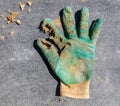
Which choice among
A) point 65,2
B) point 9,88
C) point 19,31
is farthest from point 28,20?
point 9,88

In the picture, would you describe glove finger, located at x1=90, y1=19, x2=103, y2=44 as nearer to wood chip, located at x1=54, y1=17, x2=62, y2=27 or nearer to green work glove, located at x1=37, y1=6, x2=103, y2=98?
green work glove, located at x1=37, y1=6, x2=103, y2=98

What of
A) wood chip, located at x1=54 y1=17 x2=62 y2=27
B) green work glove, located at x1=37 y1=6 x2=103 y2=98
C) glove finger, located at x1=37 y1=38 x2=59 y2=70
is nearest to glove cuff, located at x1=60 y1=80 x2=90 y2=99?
green work glove, located at x1=37 y1=6 x2=103 y2=98

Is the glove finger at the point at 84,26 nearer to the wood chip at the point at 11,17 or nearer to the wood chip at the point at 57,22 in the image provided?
the wood chip at the point at 57,22

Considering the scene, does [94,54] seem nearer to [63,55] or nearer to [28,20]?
[63,55]

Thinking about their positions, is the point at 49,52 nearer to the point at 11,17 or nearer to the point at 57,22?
the point at 57,22

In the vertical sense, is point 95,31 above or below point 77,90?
above

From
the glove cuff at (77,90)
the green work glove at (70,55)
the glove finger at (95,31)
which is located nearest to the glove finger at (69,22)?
→ the green work glove at (70,55)

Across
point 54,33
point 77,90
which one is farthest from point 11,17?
point 77,90
